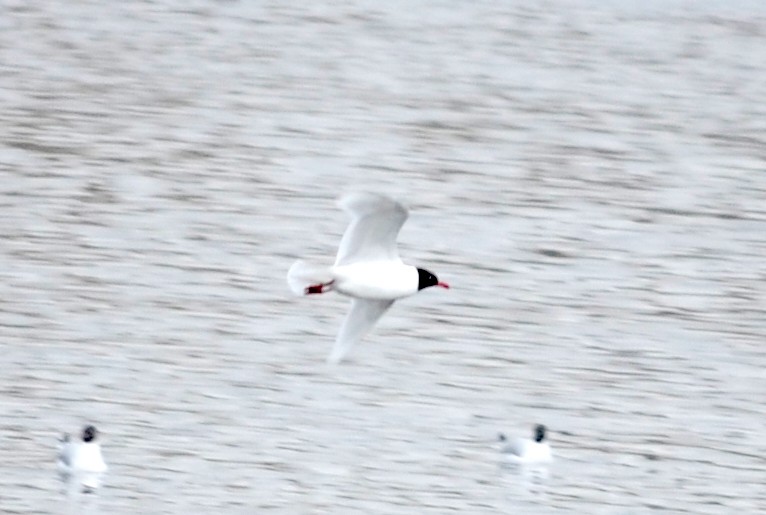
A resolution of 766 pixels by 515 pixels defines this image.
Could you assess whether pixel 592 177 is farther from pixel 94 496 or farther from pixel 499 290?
pixel 94 496

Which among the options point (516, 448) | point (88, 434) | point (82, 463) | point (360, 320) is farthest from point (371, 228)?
point (88, 434)

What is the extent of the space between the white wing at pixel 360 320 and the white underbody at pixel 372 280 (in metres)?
0.18

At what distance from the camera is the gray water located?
12.4 metres

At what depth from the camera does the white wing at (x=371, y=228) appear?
9.88 meters

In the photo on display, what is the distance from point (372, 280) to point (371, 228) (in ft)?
0.92

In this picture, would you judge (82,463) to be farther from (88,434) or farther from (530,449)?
(530,449)

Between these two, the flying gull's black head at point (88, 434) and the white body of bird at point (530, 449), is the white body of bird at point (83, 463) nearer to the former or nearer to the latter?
the flying gull's black head at point (88, 434)

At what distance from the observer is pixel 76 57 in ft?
76.0

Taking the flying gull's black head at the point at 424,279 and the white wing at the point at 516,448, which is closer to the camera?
the flying gull's black head at the point at 424,279

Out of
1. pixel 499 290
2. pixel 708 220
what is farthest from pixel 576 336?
pixel 708 220

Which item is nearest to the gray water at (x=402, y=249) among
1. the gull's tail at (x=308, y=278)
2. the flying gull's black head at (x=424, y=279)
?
the flying gull's black head at (x=424, y=279)

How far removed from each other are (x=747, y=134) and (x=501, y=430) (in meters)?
8.97

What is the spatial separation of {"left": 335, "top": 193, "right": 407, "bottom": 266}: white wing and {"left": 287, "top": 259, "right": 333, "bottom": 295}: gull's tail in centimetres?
12

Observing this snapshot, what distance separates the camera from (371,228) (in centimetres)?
1030
